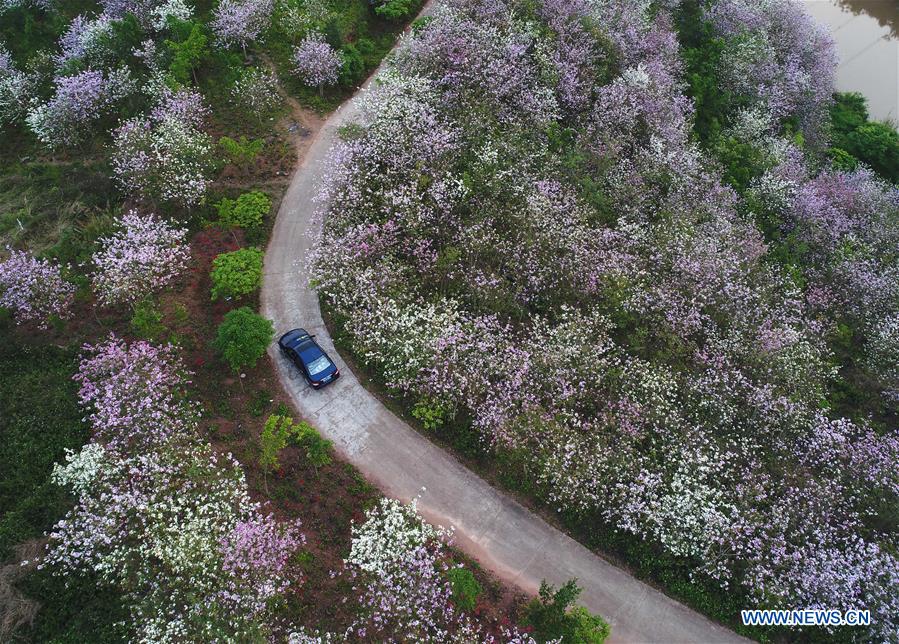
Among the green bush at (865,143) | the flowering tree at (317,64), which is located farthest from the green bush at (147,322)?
the green bush at (865,143)

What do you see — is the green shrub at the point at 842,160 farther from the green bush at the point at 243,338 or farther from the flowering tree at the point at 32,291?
the flowering tree at the point at 32,291

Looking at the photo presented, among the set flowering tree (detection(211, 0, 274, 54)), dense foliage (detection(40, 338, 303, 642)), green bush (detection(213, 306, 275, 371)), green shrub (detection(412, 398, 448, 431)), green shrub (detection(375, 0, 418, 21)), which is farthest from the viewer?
green shrub (detection(375, 0, 418, 21))

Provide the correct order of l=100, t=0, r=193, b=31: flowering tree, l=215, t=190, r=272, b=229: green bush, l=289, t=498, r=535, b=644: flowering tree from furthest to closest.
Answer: l=100, t=0, r=193, b=31: flowering tree, l=215, t=190, r=272, b=229: green bush, l=289, t=498, r=535, b=644: flowering tree

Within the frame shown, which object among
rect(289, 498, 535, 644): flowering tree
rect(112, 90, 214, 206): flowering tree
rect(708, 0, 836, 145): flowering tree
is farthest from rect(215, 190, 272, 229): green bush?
rect(708, 0, 836, 145): flowering tree

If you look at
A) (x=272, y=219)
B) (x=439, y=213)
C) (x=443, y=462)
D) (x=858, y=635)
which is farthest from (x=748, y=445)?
(x=272, y=219)

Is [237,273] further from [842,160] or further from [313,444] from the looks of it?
[842,160]

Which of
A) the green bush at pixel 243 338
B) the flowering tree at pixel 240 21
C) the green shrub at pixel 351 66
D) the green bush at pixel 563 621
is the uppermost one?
the flowering tree at pixel 240 21

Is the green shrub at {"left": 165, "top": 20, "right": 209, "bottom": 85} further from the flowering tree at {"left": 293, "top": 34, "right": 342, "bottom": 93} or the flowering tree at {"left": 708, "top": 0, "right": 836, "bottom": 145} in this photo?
the flowering tree at {"left": 708, "top": 0, "right": 836, "bottom": 145}
